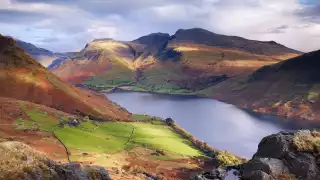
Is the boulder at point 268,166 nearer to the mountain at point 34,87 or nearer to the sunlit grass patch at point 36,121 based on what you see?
the sunlit grass patch at point 36,121

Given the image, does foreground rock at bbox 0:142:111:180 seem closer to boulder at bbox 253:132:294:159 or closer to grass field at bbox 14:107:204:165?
boulder at bbox 253:132:294:159

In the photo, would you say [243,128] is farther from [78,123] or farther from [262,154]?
[262,154]

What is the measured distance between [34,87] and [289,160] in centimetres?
13198

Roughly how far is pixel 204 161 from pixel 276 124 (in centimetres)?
10453

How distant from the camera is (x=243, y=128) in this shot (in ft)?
562

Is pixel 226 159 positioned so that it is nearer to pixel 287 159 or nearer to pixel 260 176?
pixel 287 159

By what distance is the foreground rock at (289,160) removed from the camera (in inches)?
854

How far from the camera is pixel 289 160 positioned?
75.3 feet

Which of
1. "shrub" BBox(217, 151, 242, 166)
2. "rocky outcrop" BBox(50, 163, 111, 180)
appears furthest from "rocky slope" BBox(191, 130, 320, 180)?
"shrub" BBox(217, 151, 242, 166)

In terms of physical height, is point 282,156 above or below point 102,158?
above

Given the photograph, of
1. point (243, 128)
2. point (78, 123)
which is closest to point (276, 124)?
point (243, 128)

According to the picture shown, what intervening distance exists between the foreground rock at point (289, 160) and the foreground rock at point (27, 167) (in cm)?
1095

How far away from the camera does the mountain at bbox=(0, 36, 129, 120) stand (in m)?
136

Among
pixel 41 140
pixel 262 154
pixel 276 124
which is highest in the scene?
pixel 262 154
